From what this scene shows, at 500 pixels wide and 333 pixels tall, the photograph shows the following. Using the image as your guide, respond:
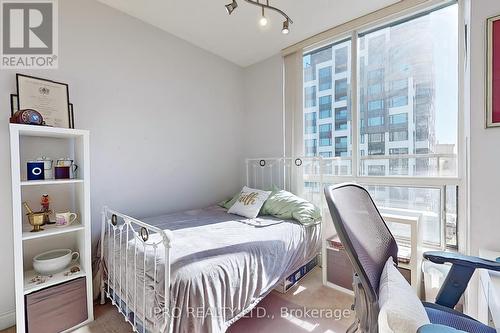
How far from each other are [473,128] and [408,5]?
1.31m

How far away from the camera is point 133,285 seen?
1.42 m

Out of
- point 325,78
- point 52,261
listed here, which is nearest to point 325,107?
point 325,78

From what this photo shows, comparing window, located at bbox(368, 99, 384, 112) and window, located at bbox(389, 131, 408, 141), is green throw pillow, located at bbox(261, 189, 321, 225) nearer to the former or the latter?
window, located at bbox(389, 131, 408, 141)

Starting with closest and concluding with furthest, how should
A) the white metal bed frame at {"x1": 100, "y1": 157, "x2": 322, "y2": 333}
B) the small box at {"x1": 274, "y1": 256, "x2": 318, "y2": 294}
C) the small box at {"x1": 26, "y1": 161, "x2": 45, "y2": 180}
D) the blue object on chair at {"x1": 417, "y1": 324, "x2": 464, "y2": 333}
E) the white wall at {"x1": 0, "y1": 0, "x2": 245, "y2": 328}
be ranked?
1. the blue object on chair at {"x1": 417, "y1": 324, "x2": 464, "y2": 333}
2. the white metal bed frame at {"x1": 100, "y1": 157, "x2": 322, "y2": 333}
3. the small box at {"x1": 26, "y1": 161, "x2": 45, "y2": 180}
4. the white wall at {"x1": 0, "y1": 0, "x2": 245, "y2": 328}
5. the small box at {"x1": 274, "y1": 256, "x2": 318, "y2": 294}

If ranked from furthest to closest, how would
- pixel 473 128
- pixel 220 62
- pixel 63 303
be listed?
pixel 220 62
pixel 63 303
pixel 473 128

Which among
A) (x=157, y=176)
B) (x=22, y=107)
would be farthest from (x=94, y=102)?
(x=157, y=176)

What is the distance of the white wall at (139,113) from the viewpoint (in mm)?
1904

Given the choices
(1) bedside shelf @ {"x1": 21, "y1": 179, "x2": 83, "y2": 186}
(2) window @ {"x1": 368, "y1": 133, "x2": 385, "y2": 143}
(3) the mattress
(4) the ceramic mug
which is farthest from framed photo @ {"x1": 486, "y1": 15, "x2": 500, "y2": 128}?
(4) the ceramic mug

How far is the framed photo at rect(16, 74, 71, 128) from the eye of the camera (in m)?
1.68

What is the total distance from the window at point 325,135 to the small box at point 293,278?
132 centimetres

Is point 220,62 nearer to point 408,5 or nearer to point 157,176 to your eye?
point 157,176

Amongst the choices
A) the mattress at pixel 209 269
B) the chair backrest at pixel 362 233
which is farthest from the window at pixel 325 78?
the chair backrest at pixel 362 233

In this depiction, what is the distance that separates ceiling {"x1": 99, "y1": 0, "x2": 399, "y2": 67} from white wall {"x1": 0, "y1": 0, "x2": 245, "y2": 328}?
159 millimetres

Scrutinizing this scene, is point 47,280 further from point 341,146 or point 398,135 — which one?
point 398,135
